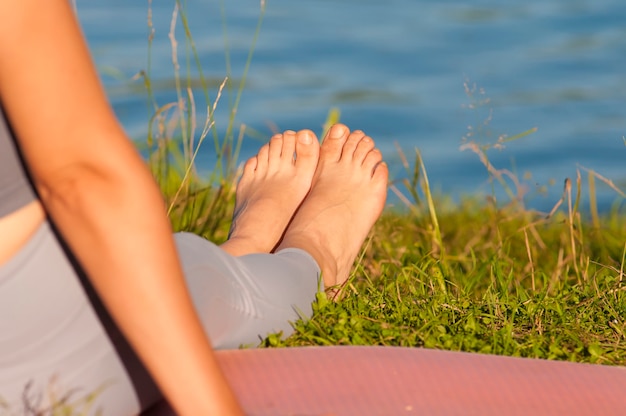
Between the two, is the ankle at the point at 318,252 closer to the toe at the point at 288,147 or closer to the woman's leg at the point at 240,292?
the woman's leg at the point at 240,292

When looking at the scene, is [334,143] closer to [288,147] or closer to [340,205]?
[288,147]

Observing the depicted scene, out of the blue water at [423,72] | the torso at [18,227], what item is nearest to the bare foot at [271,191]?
the torso at [18,227]

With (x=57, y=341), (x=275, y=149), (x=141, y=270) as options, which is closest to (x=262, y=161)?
(x=275, y=149)

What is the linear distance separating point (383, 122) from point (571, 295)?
6114mm

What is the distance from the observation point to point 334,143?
3.67m

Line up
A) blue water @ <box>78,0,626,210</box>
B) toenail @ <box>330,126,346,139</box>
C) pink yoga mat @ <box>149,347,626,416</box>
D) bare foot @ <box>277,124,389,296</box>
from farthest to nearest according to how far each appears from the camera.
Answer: blue water @ <box>78,0,626,210</box> → toenail @ <box>330,126,346,139</box> → bare foot @ <box>277,124,389,296</box> → pink yoga mat @ <box>149,347,626,416</box>

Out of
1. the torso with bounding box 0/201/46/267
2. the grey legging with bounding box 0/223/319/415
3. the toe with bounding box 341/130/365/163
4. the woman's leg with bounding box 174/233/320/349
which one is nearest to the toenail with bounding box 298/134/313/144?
the toe with bounding box 341/130/365/163

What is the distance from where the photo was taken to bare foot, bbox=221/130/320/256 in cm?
314

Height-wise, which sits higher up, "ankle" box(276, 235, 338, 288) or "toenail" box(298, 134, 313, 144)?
"toenail" box(298, 134, 313, 144)

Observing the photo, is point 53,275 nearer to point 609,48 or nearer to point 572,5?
point 609,48

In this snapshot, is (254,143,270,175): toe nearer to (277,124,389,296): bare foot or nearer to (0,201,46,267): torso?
(277,124,389,296): bare foot

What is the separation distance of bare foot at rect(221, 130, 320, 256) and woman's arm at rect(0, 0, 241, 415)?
3.95 ft

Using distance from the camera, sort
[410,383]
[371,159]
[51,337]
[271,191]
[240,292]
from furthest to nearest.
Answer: [371,159], [271,191], [240,292], [410,383], [51,337]

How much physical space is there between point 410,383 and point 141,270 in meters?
0.72
